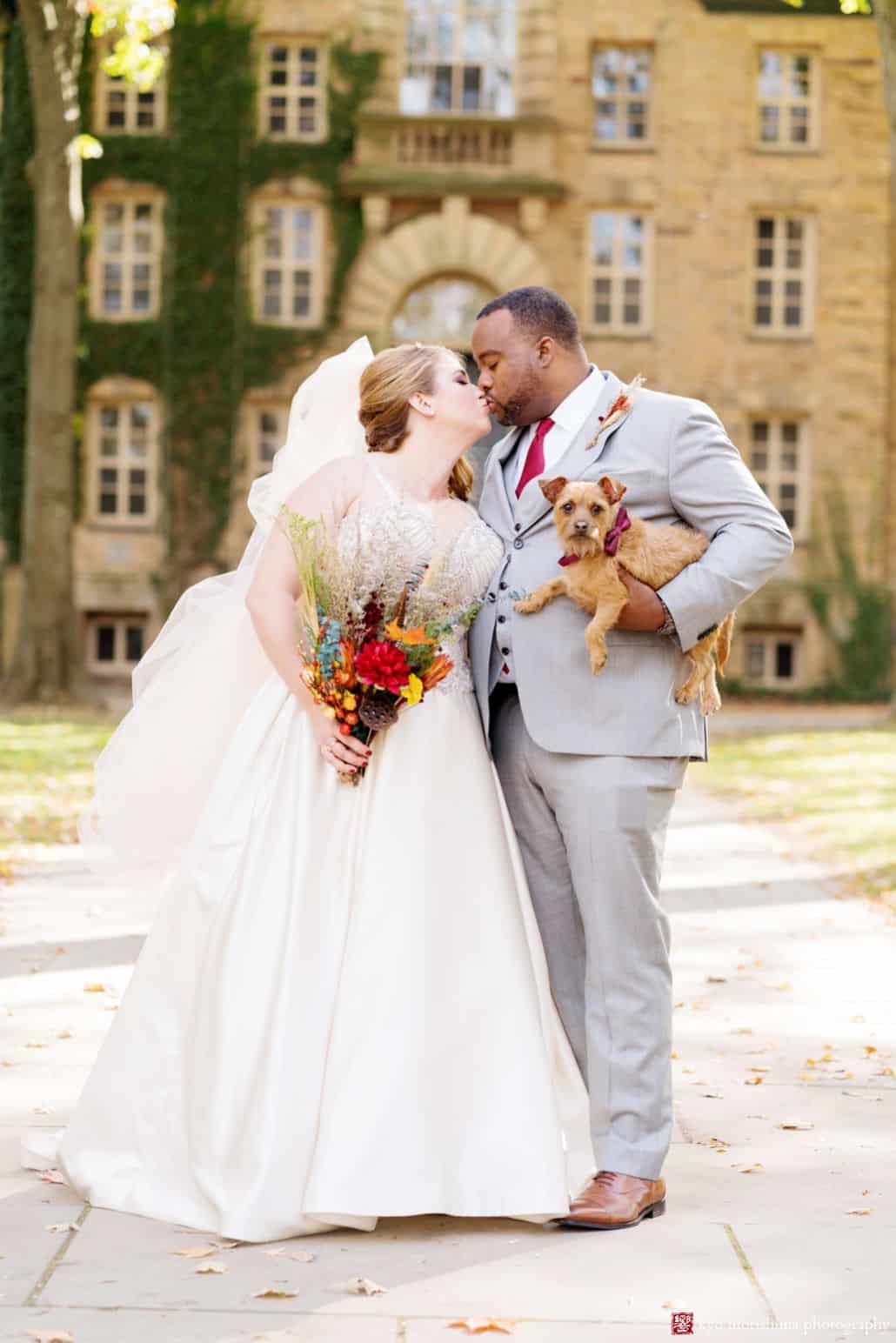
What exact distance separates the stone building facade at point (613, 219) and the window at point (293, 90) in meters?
0.04

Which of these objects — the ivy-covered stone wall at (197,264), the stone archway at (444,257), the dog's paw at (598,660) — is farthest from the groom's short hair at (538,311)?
the ivy-covered stone wall at (197,264)

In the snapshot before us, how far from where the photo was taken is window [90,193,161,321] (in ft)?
93.4

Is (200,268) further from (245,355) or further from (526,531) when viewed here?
(526,531)

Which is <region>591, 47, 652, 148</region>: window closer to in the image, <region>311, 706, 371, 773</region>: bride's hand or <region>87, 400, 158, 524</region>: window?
<region>87, 400, 158, 524</region>: window

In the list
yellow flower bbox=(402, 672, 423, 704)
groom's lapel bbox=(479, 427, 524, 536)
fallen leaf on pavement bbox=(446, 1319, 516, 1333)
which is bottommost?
fallen leaf on pavement bbox=(446, 1319, 516, 1333)

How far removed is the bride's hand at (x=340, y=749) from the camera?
435cm

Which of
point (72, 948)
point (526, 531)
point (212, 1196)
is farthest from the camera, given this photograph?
point (72, 948)

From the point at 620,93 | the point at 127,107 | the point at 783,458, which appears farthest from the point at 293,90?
the point at 783,458

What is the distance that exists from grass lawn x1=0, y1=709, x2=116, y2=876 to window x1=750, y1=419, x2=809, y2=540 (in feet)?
41.7

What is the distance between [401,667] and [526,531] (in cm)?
55

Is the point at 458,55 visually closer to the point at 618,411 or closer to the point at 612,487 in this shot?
the point at 618,411

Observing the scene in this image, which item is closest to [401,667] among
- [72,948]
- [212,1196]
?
[212,1196]

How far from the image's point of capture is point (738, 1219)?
429cm

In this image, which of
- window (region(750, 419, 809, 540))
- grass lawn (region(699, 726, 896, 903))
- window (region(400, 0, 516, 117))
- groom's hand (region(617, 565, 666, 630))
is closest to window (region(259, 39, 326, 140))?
window (region(400, 0, 516, 117))
